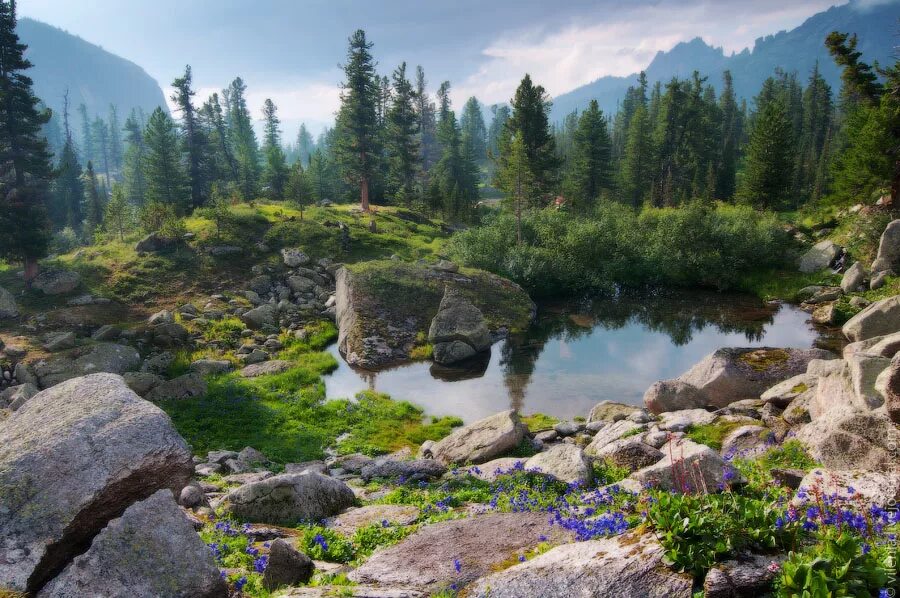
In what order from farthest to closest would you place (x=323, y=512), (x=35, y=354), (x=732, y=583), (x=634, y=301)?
(x=634, y=301)
(x=35, y=354)
(x=323, y=512)
(x=732, y=583)

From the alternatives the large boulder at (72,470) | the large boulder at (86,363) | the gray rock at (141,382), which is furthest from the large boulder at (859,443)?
the large boulder at (86,363)

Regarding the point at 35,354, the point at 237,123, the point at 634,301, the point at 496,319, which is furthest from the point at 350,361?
the point at 237,123

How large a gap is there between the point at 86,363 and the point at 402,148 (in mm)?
48680

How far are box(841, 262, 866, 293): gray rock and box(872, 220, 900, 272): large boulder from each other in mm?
803

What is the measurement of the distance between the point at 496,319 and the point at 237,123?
85.0m

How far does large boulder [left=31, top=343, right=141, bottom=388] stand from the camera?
21.2 metres

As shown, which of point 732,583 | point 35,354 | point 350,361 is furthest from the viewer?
point 350,361

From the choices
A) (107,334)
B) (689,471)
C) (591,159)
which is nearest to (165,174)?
(107,334)

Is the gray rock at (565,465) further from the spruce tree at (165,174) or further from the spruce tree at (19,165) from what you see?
the spruce tree at (165,174)

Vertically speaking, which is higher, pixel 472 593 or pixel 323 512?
pixel 472 593

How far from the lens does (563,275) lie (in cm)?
3822

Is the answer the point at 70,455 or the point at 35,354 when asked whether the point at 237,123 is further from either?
the point at 70,455

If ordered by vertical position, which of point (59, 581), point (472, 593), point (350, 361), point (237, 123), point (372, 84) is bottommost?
point (350, 361)

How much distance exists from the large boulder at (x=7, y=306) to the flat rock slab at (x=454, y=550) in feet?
96.1
